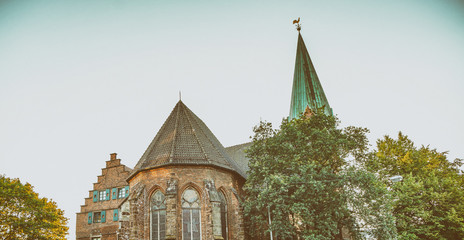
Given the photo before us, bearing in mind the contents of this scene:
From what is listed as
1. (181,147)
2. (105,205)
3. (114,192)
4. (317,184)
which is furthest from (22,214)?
(317,184)

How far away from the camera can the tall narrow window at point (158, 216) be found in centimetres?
1827

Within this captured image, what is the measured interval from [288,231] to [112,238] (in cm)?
1959

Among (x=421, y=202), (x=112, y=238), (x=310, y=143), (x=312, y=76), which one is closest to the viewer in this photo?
(x=310, y=143)

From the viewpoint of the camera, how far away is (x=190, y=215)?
730 inches

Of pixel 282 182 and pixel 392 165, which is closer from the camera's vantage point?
pixel 282 182

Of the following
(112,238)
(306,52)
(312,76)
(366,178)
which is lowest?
(112,238)

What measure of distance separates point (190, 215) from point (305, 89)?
714 inches

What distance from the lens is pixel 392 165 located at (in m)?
25.1

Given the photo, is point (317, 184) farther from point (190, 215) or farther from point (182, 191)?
point (182, 191)

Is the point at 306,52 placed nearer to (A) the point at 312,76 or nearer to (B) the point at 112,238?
(A) the point at 312,76

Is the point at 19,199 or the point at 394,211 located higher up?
the point at 19,199

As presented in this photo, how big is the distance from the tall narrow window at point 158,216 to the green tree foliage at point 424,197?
486 inches

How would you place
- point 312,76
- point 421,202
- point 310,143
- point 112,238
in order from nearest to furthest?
point 310,143, point 421,202, point 112,238, point 312,76

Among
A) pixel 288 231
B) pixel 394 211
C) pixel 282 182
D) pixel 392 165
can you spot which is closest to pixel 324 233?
pixel 288 231
